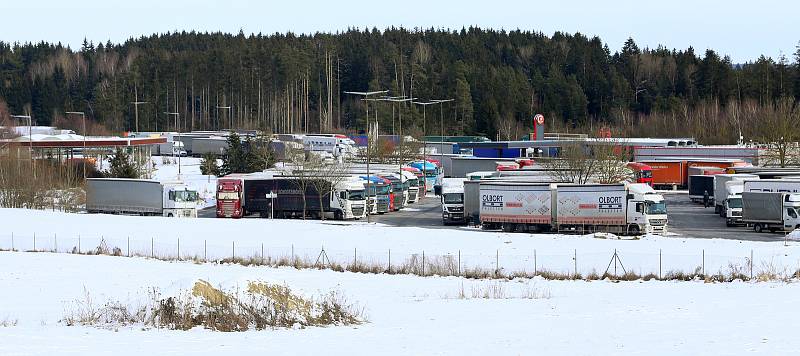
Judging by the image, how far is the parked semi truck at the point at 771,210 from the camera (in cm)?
4750

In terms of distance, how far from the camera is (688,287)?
3002 cm

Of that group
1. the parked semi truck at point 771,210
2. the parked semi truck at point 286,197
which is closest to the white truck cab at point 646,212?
the parked semi truck at point 771,210

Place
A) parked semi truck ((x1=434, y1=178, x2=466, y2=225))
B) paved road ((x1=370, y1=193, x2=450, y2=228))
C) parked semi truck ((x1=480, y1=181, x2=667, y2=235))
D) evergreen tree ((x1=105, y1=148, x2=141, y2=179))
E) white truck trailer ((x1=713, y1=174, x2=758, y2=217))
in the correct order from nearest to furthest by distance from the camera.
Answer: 1. parked semi truck ((x1=480, y1=181, x2=667, y2=235))
2. parked semi truck ((x1=434, y1=178, x2=466, y2=225))
3. paved road ((x1=370, y1=193, x2=450, y2=228))
4. white truck trailer ((x1=713, y1=174, x2=758, y2=217))
5. evergreen tree ((x1=105, y1=148, x2=141, y2=179))

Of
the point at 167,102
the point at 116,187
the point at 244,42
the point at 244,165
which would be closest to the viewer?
the point at 116,187

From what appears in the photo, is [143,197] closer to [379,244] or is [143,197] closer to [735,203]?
[379,244]

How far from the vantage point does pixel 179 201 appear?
56.6m

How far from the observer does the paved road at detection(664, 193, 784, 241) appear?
46.5 metres

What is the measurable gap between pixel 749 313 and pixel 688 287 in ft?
20.2

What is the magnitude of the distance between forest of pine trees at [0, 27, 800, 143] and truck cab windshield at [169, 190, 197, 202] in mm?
62190

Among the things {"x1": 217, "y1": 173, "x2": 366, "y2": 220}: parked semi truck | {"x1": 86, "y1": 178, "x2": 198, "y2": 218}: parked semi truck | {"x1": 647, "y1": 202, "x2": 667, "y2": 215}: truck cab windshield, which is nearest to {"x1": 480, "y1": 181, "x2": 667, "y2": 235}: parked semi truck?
{"x1": 647, "y1": 202, "x2": 667, "y2": 215}: truck cab windshield

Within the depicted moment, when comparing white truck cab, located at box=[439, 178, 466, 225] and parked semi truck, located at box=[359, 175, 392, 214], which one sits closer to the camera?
white truck cab, located at box=[439, 178, 466, 225]

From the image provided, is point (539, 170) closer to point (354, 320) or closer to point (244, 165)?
point (244, 165)

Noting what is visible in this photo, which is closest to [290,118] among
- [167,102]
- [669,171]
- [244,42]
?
[167,102]

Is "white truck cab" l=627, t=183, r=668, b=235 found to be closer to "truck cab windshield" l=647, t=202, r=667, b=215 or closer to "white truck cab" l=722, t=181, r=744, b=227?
"truck cab windshield" l=647, t=202, r=667, b=215
